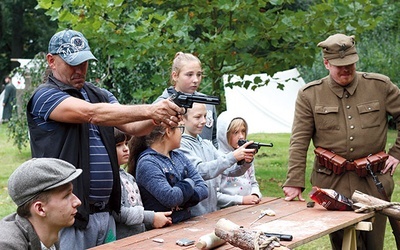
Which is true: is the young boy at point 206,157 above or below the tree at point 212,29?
below

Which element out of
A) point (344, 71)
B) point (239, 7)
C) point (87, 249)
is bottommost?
point (87, 249)

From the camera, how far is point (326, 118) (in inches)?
243

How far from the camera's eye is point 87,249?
4.28 meters

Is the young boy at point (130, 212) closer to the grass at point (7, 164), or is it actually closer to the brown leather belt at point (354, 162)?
the brown leather belt at point (354, 162)

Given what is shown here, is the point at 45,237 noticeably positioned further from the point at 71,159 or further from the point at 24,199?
the point at 71,159

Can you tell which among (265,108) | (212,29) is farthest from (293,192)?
(265,108)

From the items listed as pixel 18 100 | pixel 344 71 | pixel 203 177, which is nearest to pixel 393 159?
pixel 344 71

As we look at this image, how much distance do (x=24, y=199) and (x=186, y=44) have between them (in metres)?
5.64

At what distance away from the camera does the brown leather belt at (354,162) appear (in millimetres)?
6043

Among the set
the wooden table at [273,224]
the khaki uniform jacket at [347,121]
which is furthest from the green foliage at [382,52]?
the wooden table at [273,224]

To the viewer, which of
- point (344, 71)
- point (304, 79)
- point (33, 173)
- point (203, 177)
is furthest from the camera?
point (304, 79)

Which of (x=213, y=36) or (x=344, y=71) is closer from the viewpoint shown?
(x=344, y=71)

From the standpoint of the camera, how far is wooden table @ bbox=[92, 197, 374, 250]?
452cm

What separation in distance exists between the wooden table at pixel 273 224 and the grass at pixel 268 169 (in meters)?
2.15
